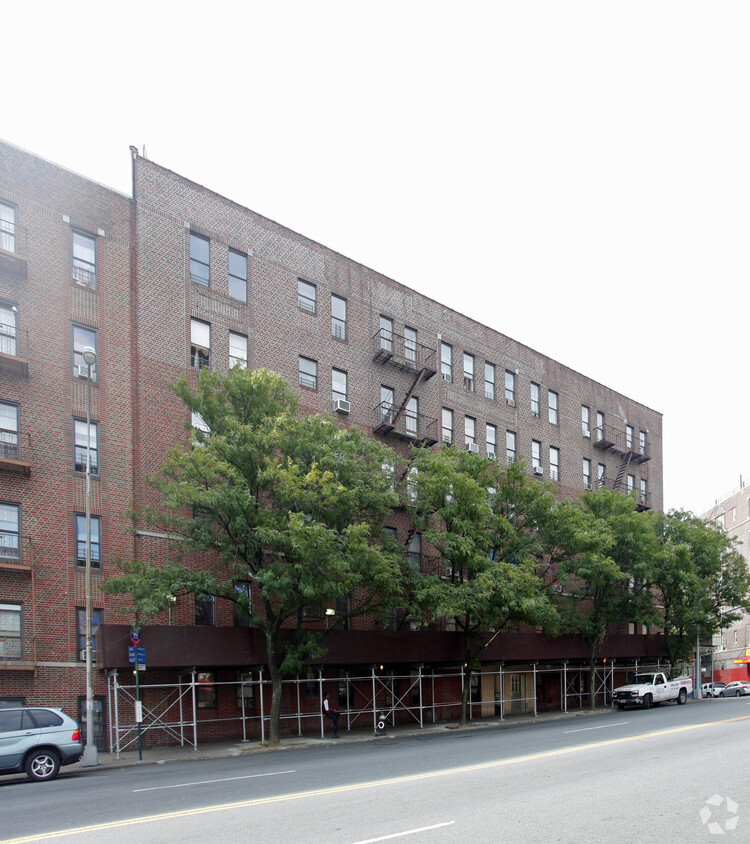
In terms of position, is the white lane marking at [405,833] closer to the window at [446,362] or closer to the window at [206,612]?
the window at [206,612]

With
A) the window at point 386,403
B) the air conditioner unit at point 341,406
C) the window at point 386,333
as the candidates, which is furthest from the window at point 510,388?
the air conditioner unit at point 341,406

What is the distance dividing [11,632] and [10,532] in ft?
9.37

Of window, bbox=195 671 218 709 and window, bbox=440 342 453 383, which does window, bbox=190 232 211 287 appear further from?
window, bbox=195 671 218 709

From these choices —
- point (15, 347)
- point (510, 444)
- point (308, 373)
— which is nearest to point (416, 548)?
point (308, 373)

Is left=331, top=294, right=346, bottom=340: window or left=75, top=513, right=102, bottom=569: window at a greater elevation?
left=331, top=294, right=346, bottom=340: window

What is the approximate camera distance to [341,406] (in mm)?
34344

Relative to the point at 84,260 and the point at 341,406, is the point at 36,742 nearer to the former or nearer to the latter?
the point at 84,260

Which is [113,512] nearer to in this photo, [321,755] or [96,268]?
[96,268]

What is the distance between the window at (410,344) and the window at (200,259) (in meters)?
10.8

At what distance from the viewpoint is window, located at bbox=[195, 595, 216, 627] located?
1130 inches

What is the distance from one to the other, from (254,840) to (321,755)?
12.0 m

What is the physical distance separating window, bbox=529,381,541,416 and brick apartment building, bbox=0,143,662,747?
619 centimetres

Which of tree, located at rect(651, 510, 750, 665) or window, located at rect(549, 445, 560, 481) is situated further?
window, located at rect(549, 445, 560, 481)

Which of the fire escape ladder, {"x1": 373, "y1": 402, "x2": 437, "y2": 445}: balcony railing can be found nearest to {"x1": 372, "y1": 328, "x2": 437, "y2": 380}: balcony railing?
{"x1": 373, "y1": 402, "x2": 437, "y2": 445}: balcony railing
